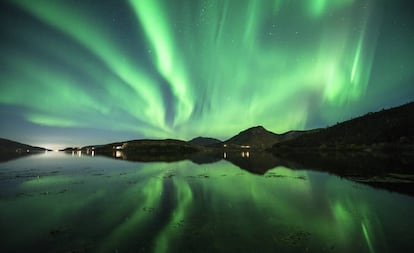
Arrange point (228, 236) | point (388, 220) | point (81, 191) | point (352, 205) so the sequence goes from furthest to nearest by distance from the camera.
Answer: point (81, 191)
point (352, 205)
point (388, 220)
point (228, 236)

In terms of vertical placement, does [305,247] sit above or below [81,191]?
above

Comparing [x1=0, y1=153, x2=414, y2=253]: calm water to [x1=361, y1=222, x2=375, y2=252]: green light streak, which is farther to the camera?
[x1=0, y1=153, x2=414, y2=253]: calm water

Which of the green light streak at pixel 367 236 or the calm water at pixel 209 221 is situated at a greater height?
the green light streak at pixel 367 236

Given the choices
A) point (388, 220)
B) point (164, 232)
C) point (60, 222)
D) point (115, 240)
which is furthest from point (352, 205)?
point (60, 222)

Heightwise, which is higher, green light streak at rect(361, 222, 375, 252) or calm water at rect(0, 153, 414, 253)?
green light streak at rect(361, 222, 375, 252)

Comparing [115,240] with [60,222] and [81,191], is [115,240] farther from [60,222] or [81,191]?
[81,191]

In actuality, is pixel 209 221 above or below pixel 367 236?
below

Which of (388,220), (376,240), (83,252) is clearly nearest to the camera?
(83,252)

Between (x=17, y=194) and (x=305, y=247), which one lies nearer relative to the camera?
(x=305, y=247)

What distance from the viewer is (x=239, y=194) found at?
4041cm

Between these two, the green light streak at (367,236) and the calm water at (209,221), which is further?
the calm water at (209,221)

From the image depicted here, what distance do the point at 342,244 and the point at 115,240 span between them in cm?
1676

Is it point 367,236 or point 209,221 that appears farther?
point 209,221

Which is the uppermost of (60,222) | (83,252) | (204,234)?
(204,234)
